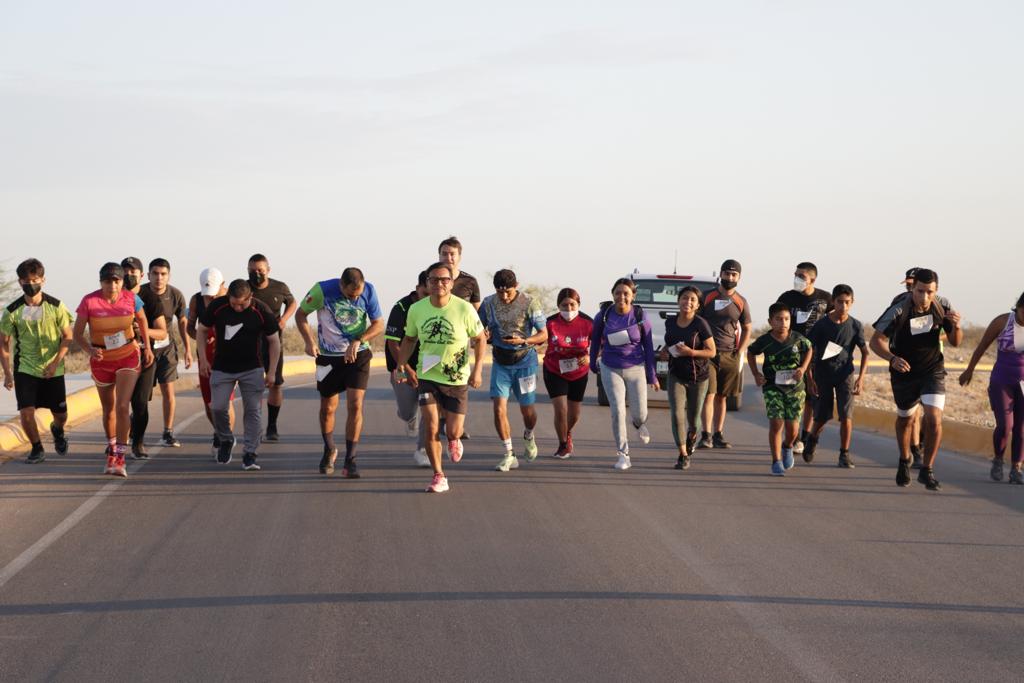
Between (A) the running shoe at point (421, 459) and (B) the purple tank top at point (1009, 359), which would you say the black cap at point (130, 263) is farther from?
(B) the purple tank top at point (1009, 359)

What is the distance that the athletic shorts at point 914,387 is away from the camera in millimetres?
12000

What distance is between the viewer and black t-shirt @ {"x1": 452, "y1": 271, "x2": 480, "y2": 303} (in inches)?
508

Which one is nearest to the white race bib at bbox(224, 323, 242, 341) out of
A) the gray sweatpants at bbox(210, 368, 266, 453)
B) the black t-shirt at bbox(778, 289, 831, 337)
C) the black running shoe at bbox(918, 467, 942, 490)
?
the gray sweatpants at bbox(210, 368, 266, 453)

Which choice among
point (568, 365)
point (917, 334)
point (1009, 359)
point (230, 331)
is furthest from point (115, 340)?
point (1009, 359)

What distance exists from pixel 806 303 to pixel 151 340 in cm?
690

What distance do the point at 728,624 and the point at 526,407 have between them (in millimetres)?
6592

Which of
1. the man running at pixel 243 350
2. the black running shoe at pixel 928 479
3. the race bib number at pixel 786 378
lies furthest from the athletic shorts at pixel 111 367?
the black running shoe at pixel 928 479

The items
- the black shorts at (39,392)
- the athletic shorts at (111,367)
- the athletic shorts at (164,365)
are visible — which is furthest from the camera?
the athletic shorts at (164,365)

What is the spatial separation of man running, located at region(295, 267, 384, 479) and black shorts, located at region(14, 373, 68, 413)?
2.82 metres

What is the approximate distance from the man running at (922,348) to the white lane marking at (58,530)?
6.76 metres

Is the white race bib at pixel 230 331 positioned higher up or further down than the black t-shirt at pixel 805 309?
further down

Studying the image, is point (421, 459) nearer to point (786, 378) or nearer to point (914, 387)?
point (786, 378)

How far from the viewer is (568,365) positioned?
13.5m

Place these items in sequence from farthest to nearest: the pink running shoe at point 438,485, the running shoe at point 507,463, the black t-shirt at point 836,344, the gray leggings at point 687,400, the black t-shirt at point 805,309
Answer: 1. the black t-shirt at point 805,309
2. the black t-shirt at point 836,344
3. the gray leggings at point 687,400
4. the running shoe at point 507,463
5. the pink running shoe at point 438,485
